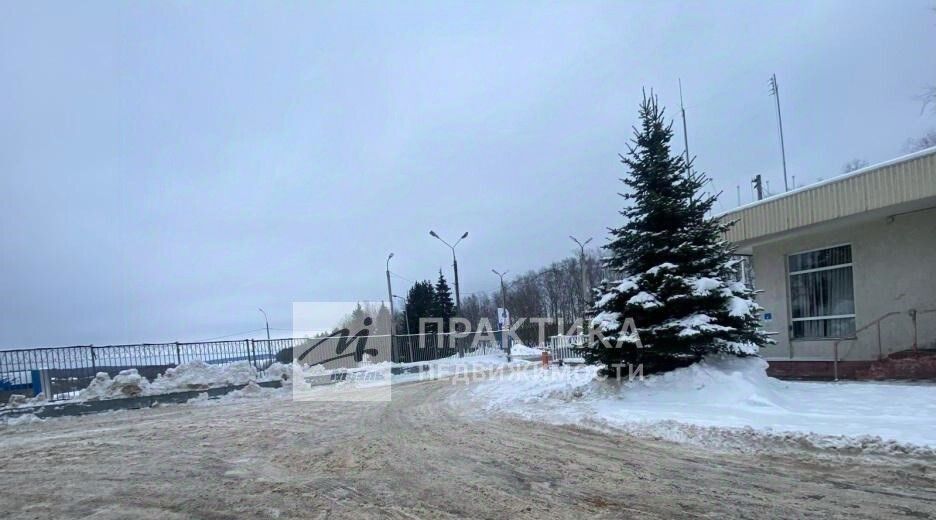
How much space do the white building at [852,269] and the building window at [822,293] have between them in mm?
26

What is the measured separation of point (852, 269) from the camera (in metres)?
13.7

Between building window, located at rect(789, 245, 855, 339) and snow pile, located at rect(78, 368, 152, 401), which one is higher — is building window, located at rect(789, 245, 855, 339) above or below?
above

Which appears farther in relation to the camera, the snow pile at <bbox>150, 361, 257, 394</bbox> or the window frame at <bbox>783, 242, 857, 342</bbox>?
the snow pile at <bbox>150, 361, 257, 394</bbox>

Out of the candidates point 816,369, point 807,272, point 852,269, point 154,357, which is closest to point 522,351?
point 807,272

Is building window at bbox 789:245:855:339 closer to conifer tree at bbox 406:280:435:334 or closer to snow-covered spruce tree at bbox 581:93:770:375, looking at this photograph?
snow-covered spruce tree at bbox 581:93:770:375

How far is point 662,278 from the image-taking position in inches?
454

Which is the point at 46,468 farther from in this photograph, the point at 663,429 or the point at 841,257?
the point at 841,257

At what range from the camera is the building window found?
1388 cm

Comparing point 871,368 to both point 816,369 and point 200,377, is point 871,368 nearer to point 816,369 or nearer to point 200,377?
point 816,369

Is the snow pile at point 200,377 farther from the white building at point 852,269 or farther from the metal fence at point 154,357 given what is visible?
the white building at point 852,269

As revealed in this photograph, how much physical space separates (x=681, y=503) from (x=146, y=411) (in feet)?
48.5

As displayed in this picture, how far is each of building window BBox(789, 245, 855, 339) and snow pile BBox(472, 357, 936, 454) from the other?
315 cm

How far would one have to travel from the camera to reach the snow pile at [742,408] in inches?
281

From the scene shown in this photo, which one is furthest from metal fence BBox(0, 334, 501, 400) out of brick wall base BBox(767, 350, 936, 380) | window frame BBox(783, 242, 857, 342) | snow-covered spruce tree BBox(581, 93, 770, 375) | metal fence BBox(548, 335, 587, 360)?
window frame BBox(783, 242, 857, 342)
